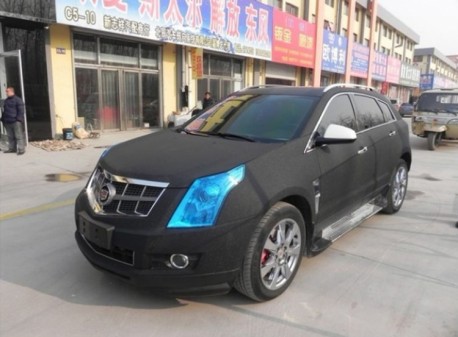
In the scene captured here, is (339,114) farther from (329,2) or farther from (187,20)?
(329,2)

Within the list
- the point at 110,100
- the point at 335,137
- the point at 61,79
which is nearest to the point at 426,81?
the point at 110,100

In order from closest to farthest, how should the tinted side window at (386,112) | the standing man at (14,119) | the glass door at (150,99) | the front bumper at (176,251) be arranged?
the front bumper at (176,251), the tinted side window at (386,112), the standing man at (14,119), the glass door at (150,99)

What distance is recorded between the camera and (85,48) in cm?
1323

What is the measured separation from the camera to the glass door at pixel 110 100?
1408 centimetres

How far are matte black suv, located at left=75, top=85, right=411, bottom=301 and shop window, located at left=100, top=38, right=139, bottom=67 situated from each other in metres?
10.6

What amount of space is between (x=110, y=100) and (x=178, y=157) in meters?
12.0

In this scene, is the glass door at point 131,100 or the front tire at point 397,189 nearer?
the front tire at point 397,189

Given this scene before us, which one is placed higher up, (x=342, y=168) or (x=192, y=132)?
(x=192, y=132)

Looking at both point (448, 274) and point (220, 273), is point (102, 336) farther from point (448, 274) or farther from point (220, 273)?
point (448, 274)

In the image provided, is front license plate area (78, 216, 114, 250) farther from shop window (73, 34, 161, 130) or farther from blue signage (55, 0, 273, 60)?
shop window (73, 34, 161, 130)

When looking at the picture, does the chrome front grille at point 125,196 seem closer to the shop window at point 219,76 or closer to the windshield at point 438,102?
the windshield at point 438,102

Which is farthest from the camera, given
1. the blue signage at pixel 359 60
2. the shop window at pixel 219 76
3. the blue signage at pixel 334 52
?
the blue signage at pixel 359 60

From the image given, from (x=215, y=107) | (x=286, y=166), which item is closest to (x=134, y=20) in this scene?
(x=215, y=107)

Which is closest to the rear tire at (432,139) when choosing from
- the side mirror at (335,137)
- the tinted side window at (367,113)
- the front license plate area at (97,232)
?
the tinted side window at (367,113)
